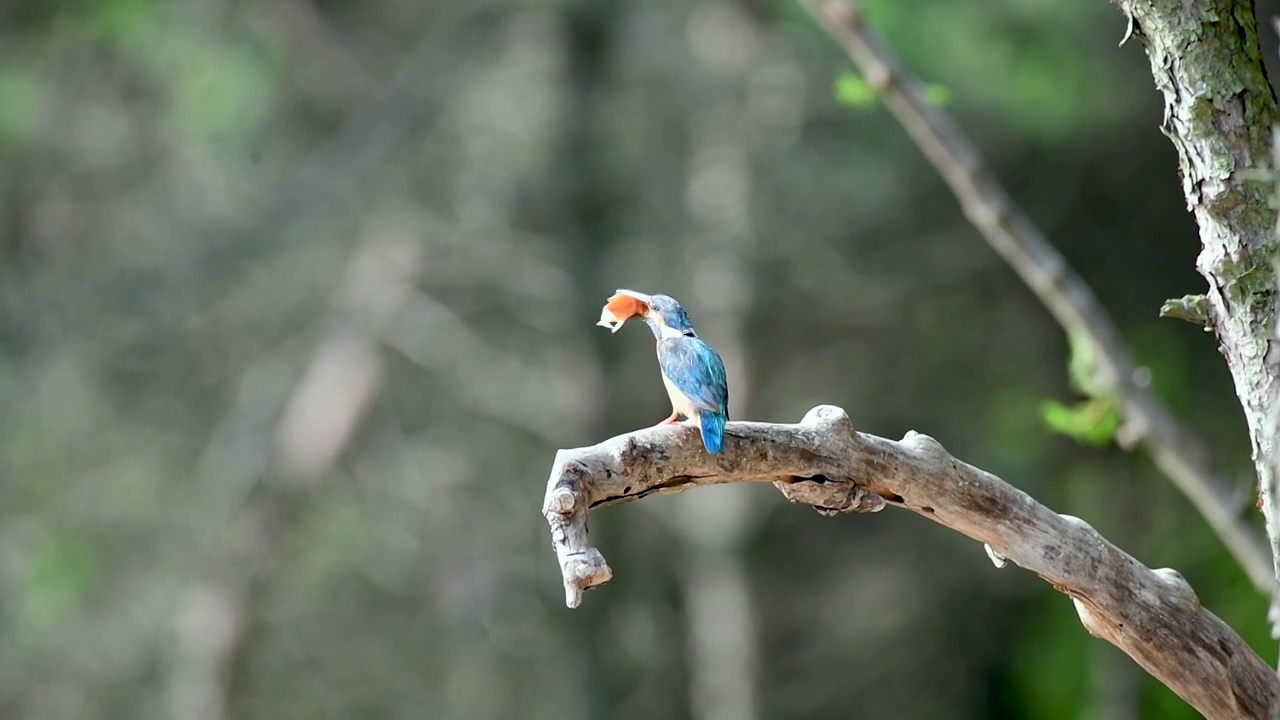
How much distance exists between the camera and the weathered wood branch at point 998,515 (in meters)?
2.16

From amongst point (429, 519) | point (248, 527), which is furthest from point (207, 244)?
point (429, 519)

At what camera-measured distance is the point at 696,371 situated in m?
2.31

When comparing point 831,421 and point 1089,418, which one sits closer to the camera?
point 831,421

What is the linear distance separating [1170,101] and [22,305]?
264 inches

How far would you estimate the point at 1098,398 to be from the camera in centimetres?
296

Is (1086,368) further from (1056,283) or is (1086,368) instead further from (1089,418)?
(1056,283)

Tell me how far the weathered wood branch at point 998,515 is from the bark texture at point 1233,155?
0.61 ft

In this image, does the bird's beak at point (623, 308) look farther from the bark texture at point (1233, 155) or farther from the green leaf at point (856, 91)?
the bark texture at point (1233, 155)

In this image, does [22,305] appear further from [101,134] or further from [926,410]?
[926,410]

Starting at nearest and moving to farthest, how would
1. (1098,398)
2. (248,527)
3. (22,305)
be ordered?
(1098,398) → (22,305) → (248,527)

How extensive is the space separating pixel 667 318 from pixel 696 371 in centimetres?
29

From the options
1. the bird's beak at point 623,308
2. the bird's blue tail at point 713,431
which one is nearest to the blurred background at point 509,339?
the bird's beak at point 623,308

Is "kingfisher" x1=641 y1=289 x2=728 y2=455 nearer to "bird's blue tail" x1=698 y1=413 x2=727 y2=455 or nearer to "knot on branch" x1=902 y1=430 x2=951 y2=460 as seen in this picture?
"bird's blue tail" x1=698 y1=413 x2=727 y2=455

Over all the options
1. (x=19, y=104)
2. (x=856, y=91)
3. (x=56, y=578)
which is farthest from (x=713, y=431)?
(x=56, y=578)
